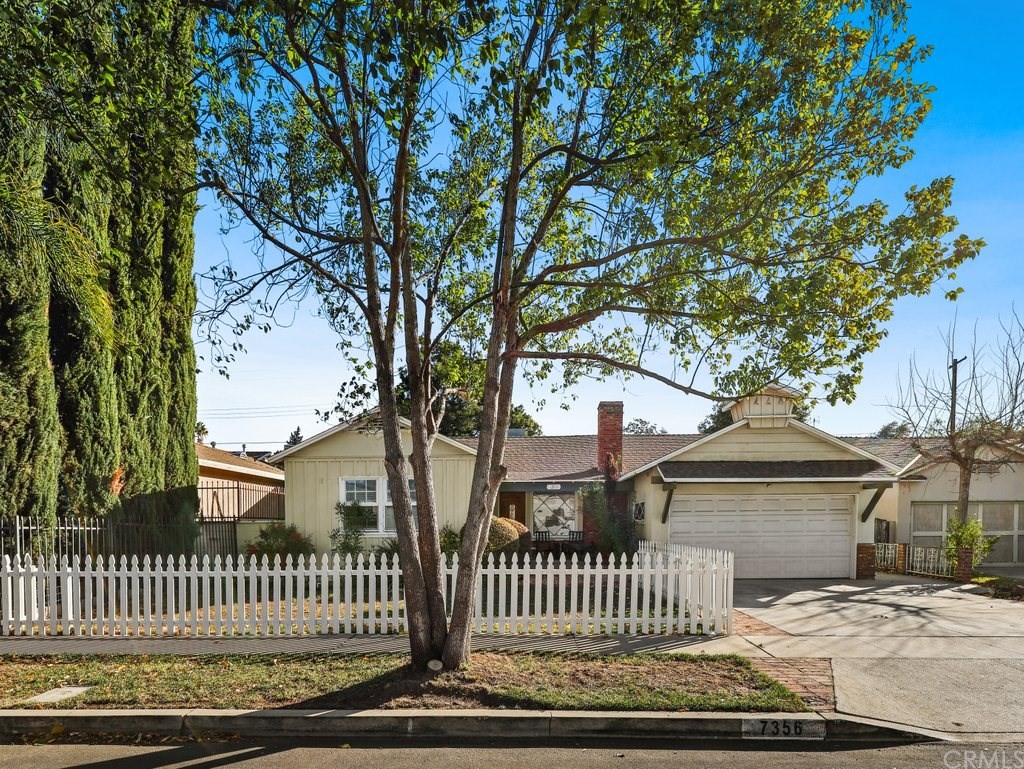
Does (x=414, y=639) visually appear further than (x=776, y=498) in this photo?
No

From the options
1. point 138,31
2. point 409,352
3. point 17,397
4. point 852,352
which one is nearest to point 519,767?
point 409,352

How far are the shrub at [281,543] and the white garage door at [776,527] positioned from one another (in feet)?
29.6

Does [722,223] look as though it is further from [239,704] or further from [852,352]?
[239,704]

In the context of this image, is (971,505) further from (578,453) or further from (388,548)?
(388,548)

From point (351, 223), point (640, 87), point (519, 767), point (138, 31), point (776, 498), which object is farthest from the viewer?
point (776, 498)

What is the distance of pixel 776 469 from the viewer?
17266mm

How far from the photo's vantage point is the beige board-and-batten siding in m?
18.3

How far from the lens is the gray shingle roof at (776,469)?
55.0 ft

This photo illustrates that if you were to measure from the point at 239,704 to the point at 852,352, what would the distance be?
741 cm

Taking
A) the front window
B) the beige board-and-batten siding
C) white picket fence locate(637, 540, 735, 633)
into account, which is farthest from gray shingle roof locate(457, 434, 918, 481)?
white picket fence locate(637, 540, 735, 633)

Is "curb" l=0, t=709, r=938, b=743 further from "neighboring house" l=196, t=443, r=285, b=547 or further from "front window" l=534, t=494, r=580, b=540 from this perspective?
"front window" l=534, t=494, r=580, b=540

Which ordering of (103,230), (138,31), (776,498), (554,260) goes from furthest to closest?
(776,498) → (103,230) → (554,260) → (138,31)

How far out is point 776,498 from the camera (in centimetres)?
1727

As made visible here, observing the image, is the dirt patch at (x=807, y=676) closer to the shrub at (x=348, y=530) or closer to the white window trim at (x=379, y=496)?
the shrub at (x=348, y=530)
